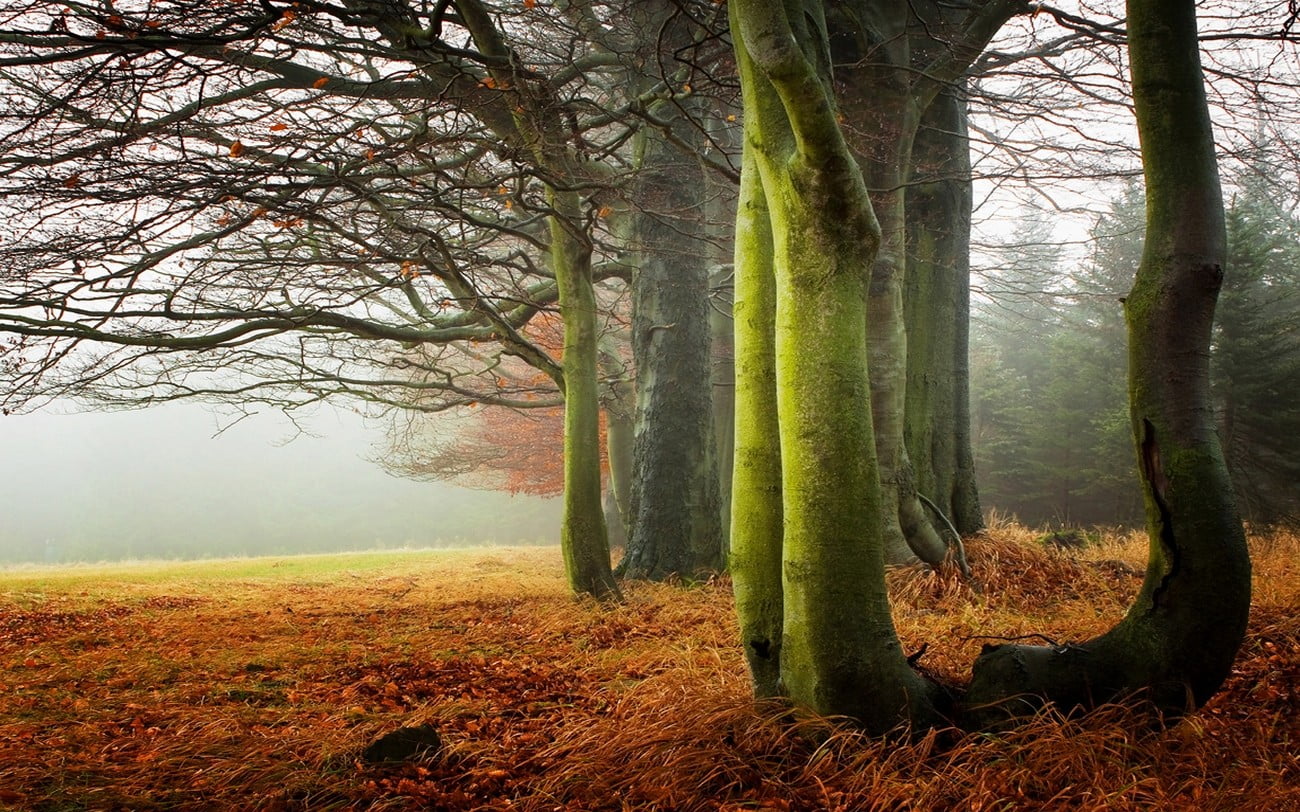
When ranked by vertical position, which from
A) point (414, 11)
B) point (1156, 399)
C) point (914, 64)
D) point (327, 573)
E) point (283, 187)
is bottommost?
point (327, 573)

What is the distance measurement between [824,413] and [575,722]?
1515 millimetres

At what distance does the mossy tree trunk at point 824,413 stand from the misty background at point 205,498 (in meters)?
26.6

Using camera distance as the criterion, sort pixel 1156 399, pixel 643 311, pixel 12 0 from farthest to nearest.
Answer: pixel 643 311 → pixel 12 0 → pixel 1156 399

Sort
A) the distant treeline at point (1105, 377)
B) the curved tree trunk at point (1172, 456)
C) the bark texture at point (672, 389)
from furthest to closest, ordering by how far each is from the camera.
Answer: the distant treeline at point (1105, 377) → the bark texture at point (672, 389) → the curved tree trunk at point (1172, 456)

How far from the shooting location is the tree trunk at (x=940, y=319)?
659 centimetres

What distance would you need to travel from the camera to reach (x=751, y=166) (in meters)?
2.92

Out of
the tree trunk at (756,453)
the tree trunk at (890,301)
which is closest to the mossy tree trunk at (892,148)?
the tree trunk at (890,301)

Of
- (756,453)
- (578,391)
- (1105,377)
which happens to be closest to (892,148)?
(578,391)

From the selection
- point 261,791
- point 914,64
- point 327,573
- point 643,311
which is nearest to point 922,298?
point 914,64

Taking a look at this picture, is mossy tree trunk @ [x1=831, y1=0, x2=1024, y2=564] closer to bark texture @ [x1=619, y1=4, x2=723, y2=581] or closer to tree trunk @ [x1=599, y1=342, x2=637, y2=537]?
bark texture @ [x1=619, y1=4, x2=723, y2=581]

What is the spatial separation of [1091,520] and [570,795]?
19059 millimetres

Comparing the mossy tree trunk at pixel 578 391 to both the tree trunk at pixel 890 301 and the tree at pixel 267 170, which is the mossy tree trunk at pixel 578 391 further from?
the tree trunk at pixel 890 301

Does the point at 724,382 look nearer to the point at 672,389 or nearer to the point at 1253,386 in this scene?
the point at 672,389

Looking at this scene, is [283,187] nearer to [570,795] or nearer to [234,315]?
[234,315]
